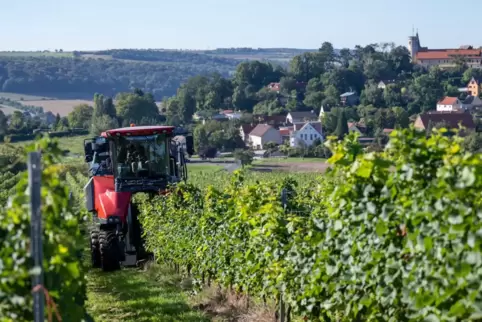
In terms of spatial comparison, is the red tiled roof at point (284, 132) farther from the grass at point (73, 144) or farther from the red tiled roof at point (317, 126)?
the grass at point (73, 144)

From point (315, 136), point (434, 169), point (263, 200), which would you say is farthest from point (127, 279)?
point (315, 136)

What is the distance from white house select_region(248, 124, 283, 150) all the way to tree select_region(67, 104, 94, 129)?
16.2 metres

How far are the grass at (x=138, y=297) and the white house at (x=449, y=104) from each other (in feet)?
340

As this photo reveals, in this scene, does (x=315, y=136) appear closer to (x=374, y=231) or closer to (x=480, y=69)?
(x=480, y=69)

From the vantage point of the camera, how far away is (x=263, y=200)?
30.0 ft

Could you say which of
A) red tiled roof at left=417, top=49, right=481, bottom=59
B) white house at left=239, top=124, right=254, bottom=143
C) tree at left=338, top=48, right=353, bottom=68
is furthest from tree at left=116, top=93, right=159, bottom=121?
red tiled roof at left=417, top=49, right=481, bottom=59

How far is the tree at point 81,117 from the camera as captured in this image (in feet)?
298

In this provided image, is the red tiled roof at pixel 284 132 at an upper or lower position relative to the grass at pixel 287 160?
upper

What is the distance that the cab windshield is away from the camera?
15.0m

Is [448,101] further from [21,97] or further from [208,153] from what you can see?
[21,97]

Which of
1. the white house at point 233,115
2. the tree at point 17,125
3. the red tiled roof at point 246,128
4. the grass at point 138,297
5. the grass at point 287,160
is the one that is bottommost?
the grass at point 287,160

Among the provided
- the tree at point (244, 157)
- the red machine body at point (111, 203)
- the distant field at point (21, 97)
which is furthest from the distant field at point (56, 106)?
the red machine body at point (111, 203)

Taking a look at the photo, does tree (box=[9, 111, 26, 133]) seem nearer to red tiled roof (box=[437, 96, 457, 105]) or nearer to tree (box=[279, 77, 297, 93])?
tree (box=[279, 77, 297, 93])

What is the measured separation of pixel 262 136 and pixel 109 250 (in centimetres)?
8085
